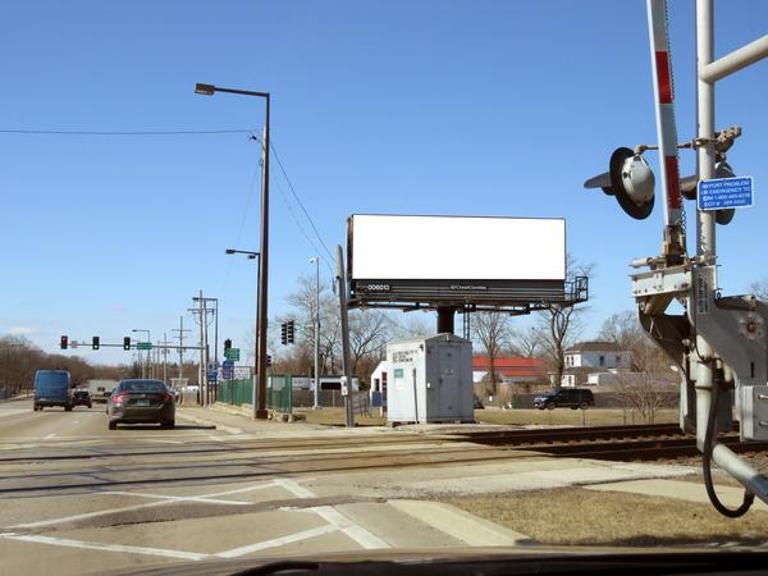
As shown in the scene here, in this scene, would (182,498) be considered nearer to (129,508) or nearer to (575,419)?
(129,508)

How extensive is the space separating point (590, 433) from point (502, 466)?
8.03 metres

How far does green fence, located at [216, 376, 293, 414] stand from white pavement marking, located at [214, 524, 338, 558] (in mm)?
23935

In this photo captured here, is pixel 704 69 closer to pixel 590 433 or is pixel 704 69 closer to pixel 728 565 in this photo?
pixel 728 565

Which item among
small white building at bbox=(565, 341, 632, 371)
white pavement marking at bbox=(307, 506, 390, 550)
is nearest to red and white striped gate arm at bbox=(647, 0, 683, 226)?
white pavement marking at bbox=(307, 506, 390, 550)

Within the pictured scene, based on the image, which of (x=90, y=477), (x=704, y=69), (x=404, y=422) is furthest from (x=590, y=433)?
(x=704, y=69)

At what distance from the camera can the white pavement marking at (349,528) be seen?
279 inches

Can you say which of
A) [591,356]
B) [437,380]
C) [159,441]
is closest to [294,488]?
[159,441]

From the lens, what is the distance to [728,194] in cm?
658

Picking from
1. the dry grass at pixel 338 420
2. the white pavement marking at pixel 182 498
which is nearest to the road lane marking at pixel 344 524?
the white pavement marking at pixel 182 498

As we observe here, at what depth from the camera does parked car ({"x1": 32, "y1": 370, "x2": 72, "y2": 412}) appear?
49.8 m

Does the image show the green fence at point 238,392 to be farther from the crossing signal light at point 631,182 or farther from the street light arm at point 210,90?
the crossing signal light at point 631,182

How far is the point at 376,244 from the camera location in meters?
45.3

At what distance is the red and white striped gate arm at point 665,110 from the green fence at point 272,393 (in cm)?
2585

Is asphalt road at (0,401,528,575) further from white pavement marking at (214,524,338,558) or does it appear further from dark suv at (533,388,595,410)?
dark suv at (533,388,595,410)
